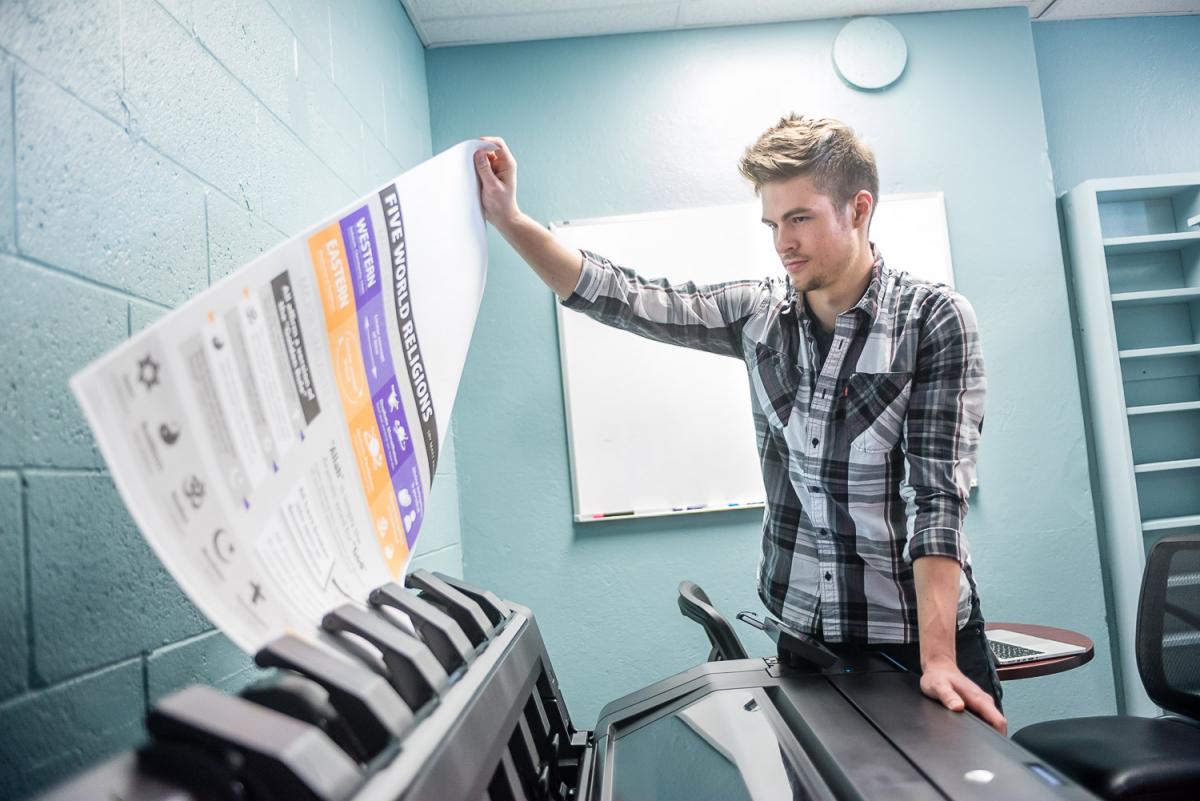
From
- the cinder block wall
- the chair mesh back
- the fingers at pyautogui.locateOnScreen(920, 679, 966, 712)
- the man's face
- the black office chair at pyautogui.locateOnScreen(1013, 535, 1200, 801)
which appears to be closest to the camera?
the cinder block wall

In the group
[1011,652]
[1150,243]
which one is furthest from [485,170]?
[1150,243]

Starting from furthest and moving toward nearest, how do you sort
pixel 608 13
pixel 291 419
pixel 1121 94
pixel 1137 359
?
pixel 1121 94
pixel 1137 359
pixel 608 13
pixel 291 419

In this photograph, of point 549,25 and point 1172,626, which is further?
point 549,25

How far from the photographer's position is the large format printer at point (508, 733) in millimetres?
328

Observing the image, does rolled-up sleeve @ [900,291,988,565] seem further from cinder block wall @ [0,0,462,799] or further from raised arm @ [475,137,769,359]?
cinder block wall @ [0,0,462,799]

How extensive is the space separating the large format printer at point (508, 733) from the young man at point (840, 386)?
28 cm

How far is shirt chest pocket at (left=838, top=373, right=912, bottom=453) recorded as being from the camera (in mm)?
1140

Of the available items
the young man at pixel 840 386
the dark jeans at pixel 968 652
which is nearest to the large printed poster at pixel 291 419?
the young man at pixel 840 386

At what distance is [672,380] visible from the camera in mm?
2400

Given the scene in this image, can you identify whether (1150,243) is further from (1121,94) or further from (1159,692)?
(1159,692)

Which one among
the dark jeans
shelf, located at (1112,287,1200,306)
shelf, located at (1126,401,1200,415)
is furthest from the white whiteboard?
the dark jeans

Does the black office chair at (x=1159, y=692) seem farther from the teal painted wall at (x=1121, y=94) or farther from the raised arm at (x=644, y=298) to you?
the teal painted wall at (x=1121, y=94)

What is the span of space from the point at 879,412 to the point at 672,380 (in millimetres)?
1272

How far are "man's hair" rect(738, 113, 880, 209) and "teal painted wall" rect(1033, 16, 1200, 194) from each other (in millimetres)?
1807
